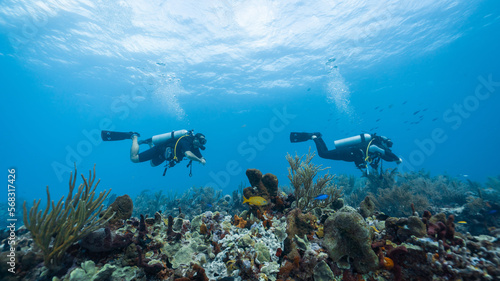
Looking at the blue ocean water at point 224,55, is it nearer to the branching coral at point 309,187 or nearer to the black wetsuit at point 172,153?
the black wetsuit at point 172,153

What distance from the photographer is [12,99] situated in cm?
4238

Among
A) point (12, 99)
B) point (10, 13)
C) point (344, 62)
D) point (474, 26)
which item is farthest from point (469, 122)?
point (12, 99)

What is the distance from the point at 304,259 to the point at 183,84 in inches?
1265

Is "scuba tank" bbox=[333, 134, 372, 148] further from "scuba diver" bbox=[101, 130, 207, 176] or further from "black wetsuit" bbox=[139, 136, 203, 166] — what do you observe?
"black wetsuit" bbox=[139, 136, 203, 166]

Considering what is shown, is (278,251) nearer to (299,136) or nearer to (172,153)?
(172,153)

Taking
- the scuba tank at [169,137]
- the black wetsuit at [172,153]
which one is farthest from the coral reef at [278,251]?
the scuba tank at [169,137]

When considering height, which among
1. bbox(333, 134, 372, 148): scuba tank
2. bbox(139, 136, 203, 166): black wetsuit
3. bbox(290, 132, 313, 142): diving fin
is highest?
bbox(290, 132, 313, 142): diving fin

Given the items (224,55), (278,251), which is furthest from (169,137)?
(224,55)

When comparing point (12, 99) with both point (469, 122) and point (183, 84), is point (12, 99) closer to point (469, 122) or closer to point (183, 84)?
point (183, 84)

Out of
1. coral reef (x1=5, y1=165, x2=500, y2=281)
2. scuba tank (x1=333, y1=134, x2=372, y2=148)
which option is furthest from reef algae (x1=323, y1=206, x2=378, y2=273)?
scuba tank (x1=333, y1=134, x2=372, y2=148)

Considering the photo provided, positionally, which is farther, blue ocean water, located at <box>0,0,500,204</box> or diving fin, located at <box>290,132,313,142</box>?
blue ocean water, located at <box>0,0,500,204</box>

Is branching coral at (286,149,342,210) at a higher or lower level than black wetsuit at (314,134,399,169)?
lower

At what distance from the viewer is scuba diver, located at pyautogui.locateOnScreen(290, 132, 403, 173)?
9586mm

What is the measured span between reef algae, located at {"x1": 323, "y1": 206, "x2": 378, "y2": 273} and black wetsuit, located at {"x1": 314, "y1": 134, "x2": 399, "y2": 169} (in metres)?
8.87
